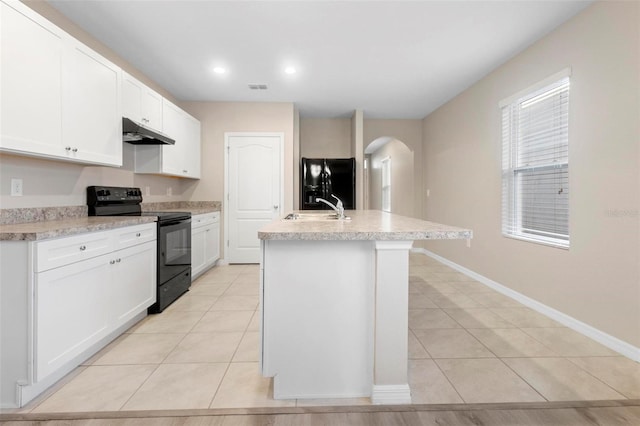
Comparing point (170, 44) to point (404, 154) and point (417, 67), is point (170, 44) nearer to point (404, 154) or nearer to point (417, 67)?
point (417, 67)

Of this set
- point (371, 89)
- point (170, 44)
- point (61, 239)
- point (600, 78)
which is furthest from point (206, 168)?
point (600, 78)

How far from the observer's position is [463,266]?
4309 millimetres

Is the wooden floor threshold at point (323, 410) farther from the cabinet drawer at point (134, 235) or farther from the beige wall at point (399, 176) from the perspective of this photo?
the beige wall at point (399, 176)

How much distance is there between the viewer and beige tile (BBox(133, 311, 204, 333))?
8.12 ft

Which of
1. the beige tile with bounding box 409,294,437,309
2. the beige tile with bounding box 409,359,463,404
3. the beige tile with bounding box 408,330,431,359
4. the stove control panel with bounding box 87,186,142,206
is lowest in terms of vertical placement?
the beige tile with bounding box 409,359,463,404

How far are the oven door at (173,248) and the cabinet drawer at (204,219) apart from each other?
29 centimetres

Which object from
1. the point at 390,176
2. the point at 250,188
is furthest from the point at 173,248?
the point at 390,176

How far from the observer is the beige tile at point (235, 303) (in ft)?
9.71

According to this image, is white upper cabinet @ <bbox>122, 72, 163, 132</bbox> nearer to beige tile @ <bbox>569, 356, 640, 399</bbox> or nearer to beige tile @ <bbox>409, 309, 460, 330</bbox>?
beige tile @ <bbox>409, 309, 460, 330</bbox>

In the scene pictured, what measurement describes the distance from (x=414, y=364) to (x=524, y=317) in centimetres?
145

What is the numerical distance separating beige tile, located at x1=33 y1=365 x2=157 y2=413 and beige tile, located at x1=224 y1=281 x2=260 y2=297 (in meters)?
1.47

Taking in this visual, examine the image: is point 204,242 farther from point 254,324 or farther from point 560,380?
point 560,380

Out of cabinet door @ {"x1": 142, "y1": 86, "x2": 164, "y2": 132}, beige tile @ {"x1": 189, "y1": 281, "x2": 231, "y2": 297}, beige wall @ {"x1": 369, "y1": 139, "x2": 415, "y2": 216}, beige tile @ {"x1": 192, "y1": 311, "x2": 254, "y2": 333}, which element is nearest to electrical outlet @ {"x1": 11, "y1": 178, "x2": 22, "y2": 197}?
cabinet door @ {"x1": 142, "y1": 86, "x2": 164, "y2": 132}

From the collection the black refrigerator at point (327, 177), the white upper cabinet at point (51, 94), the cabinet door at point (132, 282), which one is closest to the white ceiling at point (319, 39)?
the white upper cabinet at point (51, 94)
